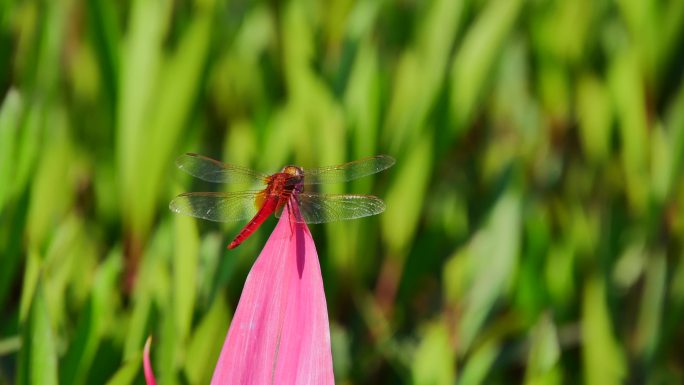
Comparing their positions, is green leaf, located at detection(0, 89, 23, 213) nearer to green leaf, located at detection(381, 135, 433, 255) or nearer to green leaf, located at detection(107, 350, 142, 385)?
green leaf, located at detection(107, 350, 142, 385)

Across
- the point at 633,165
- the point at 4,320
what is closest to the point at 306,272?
the point at 4,320

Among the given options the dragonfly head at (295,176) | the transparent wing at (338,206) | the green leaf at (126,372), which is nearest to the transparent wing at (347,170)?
the transparent wing at (338,206)

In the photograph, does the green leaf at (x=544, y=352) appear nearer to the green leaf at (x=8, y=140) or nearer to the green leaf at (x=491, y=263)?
the green leaf at (x=491, y=263)

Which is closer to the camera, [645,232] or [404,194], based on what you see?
[404,194]

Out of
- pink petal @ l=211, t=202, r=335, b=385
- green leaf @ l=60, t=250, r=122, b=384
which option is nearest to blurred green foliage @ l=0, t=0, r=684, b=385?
green leaf @ l=60, t=250, r=122, b=384

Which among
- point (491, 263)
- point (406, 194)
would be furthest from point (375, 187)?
point (491, 263)

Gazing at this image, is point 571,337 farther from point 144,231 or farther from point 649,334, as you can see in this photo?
point 144,231
